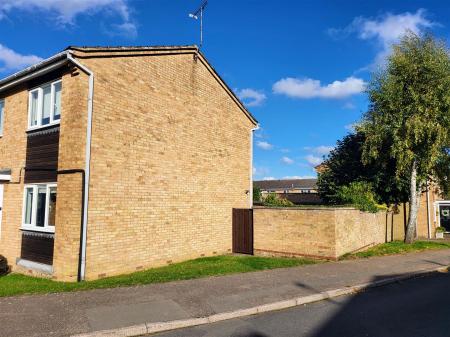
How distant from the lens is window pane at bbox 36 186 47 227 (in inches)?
426

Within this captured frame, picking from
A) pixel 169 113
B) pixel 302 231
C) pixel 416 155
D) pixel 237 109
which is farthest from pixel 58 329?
pixel 416 155

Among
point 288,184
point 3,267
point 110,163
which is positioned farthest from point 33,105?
point 288,184

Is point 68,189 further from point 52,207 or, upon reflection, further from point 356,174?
point 356,174

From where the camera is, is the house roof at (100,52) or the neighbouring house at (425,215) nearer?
the house roof at (100,52)

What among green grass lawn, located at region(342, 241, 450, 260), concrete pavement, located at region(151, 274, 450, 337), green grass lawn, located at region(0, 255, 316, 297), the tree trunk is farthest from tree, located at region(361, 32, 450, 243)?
concrete pavement, located at region(151, 274, 450, 337)

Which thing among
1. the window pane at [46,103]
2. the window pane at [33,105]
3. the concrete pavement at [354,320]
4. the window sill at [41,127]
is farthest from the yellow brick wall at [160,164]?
the concrete pavement at [354,320]

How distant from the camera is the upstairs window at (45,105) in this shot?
1085 cm

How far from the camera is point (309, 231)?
517 inches

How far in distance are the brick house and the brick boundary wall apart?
1.62 meters

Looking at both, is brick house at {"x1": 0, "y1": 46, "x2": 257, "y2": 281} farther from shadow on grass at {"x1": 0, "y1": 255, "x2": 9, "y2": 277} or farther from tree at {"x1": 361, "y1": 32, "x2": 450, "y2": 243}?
tree at {"x1": 361, "y1": 32, "x2": 450, "y2": 243}

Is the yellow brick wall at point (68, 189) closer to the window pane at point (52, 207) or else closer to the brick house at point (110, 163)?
the brick house at point (110, 163)

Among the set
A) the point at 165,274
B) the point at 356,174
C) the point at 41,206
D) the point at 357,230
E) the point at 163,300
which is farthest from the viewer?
the point at 356,174

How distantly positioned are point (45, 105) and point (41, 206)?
3039 mm

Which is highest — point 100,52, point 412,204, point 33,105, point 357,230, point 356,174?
point 100,52
